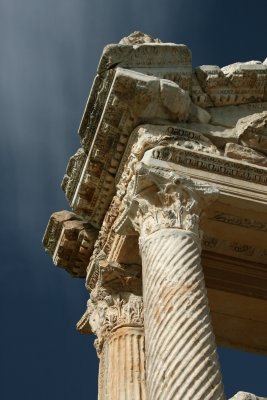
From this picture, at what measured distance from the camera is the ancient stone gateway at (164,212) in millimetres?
8430

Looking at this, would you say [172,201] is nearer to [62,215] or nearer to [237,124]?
[237,124]

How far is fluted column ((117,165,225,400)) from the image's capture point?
7363mm

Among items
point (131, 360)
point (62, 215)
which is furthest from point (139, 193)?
point (62, 215)

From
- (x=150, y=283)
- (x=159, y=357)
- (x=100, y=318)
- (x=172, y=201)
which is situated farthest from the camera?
(x=100, y=318)

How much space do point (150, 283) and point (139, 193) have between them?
5.39ft

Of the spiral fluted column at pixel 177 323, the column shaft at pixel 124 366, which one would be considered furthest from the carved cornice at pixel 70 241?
the spiral fluted column at pixel 177 323

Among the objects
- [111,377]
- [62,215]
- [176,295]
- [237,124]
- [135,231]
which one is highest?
[237,124]

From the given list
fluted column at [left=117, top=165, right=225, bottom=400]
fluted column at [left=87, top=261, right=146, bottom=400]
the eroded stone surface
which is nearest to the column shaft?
fluted column at [left=87, top=261, right=146, bottom=400]

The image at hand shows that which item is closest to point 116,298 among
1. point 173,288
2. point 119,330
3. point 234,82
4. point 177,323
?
point 119,330

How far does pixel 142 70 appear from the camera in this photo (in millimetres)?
11242

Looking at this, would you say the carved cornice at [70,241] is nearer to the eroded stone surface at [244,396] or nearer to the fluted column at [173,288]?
the fluted column at [173,288]

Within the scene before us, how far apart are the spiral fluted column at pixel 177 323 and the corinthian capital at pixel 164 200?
237mm

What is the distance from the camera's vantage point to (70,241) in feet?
42.3

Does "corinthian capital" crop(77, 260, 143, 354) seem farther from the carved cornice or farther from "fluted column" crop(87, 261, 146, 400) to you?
the carved cornice
